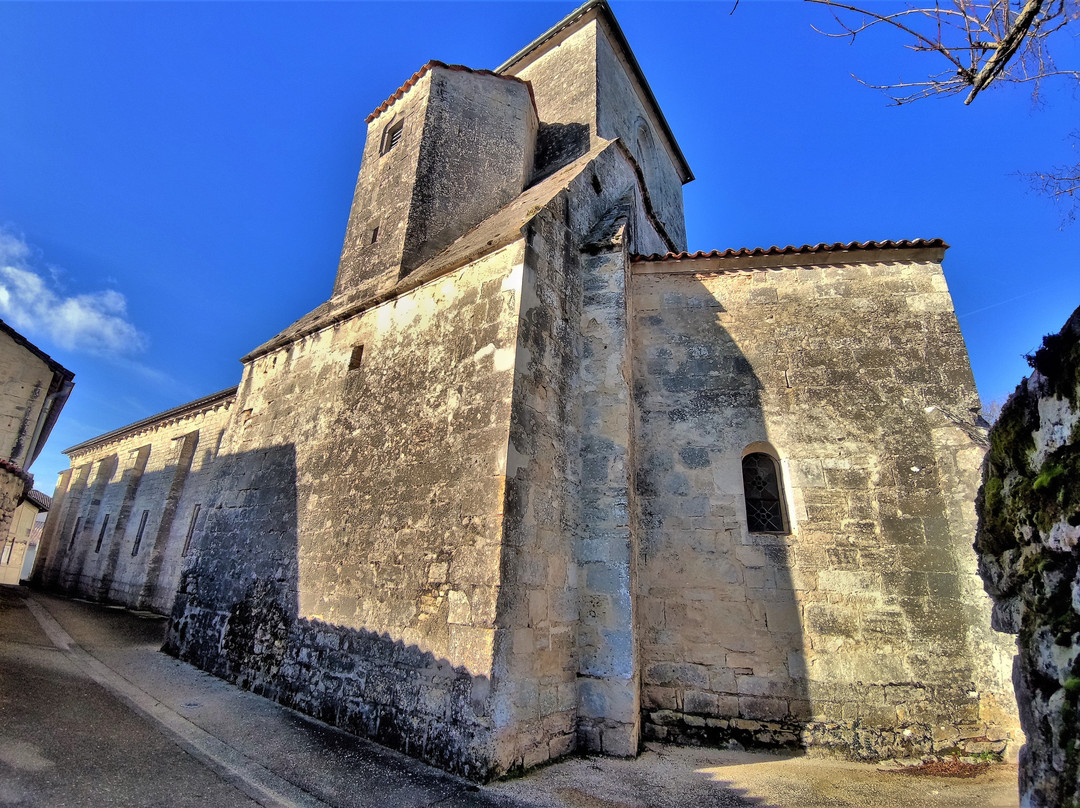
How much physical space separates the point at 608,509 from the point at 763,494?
1.96 metres

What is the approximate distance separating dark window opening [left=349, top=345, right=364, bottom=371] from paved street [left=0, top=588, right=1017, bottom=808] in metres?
3.87

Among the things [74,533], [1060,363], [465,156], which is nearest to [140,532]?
[74,533]

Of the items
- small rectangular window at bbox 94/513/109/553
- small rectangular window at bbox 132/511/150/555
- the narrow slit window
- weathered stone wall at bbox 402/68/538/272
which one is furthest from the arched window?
the narrow slit window

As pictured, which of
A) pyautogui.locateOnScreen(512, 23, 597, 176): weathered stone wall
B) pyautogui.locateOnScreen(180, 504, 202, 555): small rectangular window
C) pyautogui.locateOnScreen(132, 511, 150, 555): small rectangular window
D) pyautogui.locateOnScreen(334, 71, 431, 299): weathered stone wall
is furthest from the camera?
pyautogui.locateOnScreen(132, 511, 150, 555): small rectangular window

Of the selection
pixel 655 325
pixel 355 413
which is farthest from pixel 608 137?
pixel 355 413

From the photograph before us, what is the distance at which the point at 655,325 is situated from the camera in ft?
21.3

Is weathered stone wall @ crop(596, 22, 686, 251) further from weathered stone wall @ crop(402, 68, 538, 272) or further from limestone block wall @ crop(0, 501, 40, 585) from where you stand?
limestone block wall @ crop(0, 501, 40, 585)

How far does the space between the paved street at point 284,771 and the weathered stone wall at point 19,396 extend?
128 inches

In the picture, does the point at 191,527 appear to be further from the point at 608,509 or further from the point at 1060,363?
the point at 1060,363

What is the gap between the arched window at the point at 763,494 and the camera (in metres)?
5.59

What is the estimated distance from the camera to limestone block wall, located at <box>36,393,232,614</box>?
12891mm

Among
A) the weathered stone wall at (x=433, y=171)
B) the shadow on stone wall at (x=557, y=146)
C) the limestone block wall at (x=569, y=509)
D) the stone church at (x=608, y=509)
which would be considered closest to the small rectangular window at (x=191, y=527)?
the stone church at (x=608, y=509)

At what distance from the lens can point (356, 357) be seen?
262 inches

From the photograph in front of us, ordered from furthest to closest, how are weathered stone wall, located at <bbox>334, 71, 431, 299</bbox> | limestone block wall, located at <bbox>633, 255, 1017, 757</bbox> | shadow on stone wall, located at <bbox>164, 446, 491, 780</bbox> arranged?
weathered stone wall, located at <bbox>334, 71, 431, 299</bbox>, limestone block wall, located at <bbox>633, 255, 1017, 757</bbox>, shadow on stone wall, located at <bbox>164, 446, 491, 780</bbox>
